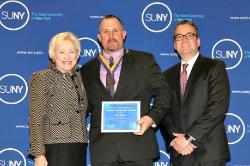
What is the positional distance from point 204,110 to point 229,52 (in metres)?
1.25

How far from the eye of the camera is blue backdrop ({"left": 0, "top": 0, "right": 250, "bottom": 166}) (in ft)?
14.6

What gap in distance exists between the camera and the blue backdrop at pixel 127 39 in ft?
14.6

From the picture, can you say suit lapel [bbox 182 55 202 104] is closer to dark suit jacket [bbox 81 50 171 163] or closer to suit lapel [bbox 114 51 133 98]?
Answer: dark suit jacket [bbox 81 50 171 163]

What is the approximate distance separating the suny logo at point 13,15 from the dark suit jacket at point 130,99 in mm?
1279

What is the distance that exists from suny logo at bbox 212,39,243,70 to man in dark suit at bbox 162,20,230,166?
33.5 inches

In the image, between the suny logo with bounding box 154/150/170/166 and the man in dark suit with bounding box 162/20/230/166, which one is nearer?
the man in dark suit with bounding box 162/20/230/166

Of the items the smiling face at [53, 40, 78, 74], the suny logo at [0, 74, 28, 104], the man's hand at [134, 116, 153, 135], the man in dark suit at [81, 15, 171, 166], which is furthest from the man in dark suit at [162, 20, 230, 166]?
the suny logo at [0, 74, 28, 104]

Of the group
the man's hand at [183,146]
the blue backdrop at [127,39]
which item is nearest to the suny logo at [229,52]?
the blue backdrop at [127,39]

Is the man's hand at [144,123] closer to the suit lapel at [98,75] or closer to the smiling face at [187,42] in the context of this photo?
the suit lapel at [98,75]

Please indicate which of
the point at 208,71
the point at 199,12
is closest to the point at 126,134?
the point at 208,71

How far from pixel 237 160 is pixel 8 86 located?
2660 mm

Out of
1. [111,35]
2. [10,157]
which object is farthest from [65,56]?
[10,157]

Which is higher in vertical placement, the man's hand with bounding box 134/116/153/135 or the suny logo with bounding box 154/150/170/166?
the man's hand with bounding box 134/116/153/135

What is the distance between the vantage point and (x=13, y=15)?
449 cm
